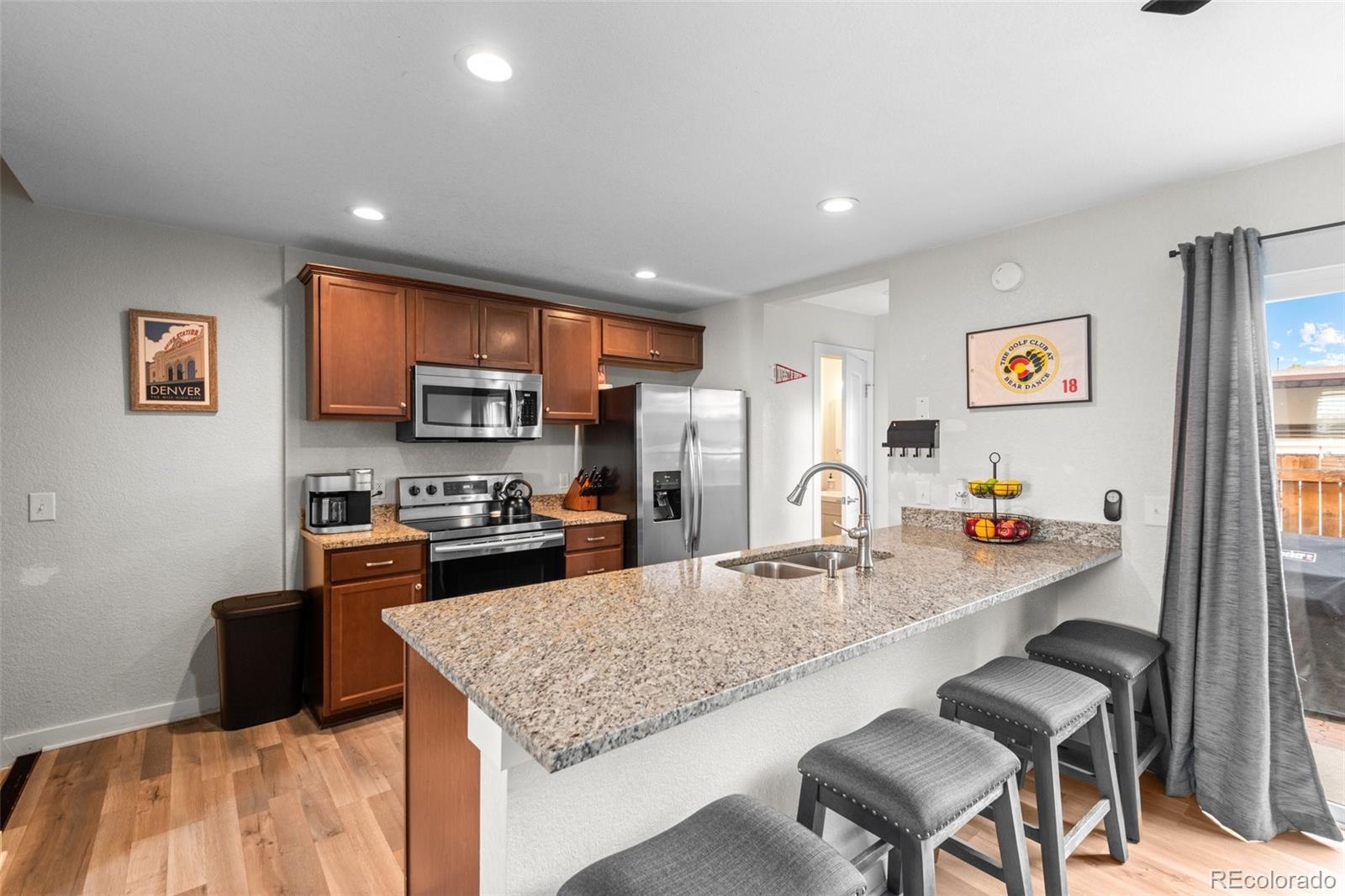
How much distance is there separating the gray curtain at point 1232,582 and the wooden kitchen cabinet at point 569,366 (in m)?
2.99

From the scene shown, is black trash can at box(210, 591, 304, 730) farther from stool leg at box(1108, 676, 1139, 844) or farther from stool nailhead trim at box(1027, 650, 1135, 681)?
stool leg at box(1108, 676, 1139, 844)

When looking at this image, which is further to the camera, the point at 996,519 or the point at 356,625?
Answer: the point at 356,625

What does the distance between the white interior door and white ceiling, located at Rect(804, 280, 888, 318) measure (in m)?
0.33

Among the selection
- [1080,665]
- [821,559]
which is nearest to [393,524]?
[821,559]

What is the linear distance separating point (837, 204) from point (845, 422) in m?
2.74

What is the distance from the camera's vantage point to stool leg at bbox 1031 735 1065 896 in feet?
5.54

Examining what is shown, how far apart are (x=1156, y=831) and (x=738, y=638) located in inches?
74.7

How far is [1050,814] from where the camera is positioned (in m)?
1.70

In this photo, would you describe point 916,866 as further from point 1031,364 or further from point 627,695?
point 1031,364

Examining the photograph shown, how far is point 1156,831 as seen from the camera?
215 centimetres

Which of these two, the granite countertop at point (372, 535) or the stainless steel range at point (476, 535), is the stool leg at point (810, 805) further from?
the granite countertop at point (372, 535)

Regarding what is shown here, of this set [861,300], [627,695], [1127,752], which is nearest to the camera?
[627,695]

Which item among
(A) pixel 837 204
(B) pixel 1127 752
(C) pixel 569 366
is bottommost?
(B) pixel 1127 752

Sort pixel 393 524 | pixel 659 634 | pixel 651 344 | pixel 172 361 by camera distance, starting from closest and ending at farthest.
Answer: pixel 659 634, pixel 172 361, pixel 393 524, pixel 651 344
